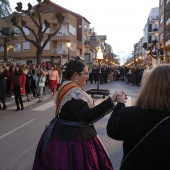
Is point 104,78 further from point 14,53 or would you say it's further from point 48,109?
point 14,53

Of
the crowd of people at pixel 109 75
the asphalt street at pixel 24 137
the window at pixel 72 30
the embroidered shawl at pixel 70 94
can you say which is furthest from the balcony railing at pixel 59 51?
the embroidered shawl at pixel 70 94

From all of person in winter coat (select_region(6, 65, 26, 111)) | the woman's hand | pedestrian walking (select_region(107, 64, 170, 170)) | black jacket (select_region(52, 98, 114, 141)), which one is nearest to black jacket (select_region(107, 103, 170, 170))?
pedestrian walking (select_region(107, 64, 170, 170))

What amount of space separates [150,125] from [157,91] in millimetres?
239

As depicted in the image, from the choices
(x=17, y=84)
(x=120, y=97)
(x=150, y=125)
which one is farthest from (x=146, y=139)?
(x=17, y=84)

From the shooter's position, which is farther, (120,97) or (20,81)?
(20,81)

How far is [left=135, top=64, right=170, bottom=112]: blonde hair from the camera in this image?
1937mm

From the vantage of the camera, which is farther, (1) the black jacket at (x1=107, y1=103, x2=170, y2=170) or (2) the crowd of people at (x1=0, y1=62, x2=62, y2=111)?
(2) the crowd of people at (x1=0, y1=62, x2=62, y2=111)

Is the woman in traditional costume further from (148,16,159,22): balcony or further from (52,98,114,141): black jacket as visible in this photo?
(148,16,159,22): balcony

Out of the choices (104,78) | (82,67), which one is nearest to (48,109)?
(82,67)

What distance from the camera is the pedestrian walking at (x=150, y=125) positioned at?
1906 millimetres

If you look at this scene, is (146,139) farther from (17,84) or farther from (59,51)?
(59,51)

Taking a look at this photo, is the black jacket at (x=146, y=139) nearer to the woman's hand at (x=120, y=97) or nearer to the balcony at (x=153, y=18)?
the woman's hand at (x=120, y=97)

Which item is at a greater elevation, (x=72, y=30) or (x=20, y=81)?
(x=72, y=30)

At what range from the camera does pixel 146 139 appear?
76.3 inches
